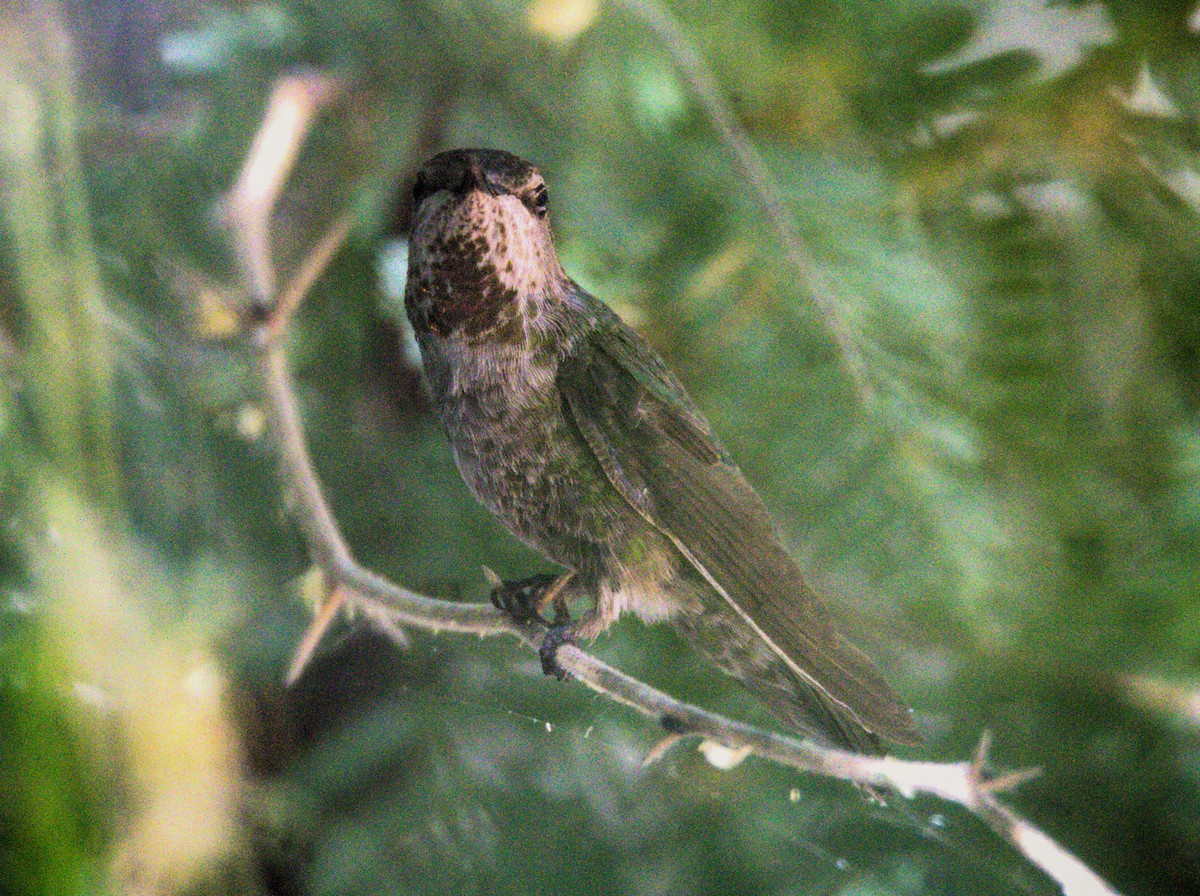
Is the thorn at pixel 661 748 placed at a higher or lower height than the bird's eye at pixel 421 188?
lower

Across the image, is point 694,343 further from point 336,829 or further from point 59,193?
point 59,193

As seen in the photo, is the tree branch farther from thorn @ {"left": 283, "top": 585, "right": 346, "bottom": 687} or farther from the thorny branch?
thorn @ {"left": 283, "top": 585, "right": 346, "bottom": 687}

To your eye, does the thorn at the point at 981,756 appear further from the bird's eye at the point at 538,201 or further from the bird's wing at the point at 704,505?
the bird's eye at the point at 538,201

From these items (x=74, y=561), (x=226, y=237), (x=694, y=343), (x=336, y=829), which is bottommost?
(x=336, y=829)

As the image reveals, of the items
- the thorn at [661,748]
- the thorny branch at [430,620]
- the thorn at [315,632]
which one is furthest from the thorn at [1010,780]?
the thorn at [315,632]

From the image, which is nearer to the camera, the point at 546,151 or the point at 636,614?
the point at 636,614

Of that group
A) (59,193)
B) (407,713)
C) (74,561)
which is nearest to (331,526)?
(407,713)

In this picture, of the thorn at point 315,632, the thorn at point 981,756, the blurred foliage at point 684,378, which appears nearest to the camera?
the thorn at point 981,756

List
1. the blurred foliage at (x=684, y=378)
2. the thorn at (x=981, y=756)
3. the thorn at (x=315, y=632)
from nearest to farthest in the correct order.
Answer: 1. the thorn at (x=981, y=756)
2. the blurred foliage at (x=684, y=378)
3. the thorn at (x=315, y=632)
